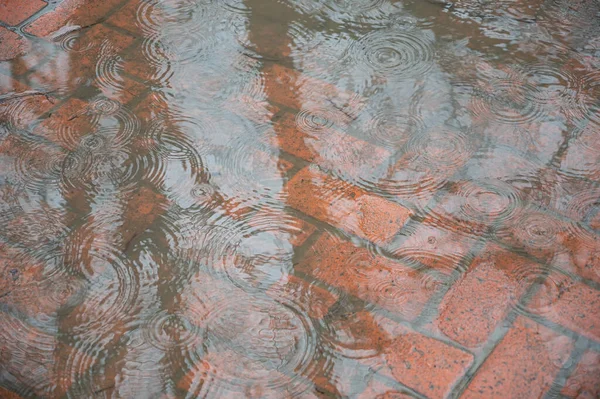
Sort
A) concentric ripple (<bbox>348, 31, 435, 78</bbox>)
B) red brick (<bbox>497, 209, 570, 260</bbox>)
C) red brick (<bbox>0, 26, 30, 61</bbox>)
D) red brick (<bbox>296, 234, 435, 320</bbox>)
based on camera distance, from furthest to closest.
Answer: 1. red brick (<bbox>0, 26, 30, 61</bbox>)
2. concentric ripple (<bbox>348, 31, 435, 78</bbox>)
3. red brick (<bbox>497, 209, 570, 260</bbox>)
4. red brick (<bbox>296, 234, 435, 320</bbox>)

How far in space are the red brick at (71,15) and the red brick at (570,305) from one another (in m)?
2.07

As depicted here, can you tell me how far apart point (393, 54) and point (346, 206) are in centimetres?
78

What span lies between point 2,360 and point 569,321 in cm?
157

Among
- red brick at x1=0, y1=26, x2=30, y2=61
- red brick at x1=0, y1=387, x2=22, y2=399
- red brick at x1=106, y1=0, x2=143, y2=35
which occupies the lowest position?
red brick at x1=0, y1=387, x2=22, y2=399

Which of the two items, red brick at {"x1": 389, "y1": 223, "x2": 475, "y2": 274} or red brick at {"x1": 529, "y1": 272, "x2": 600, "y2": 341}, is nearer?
red brick at {"x1": 529, "y1": 272, "x2": 600, "y2": 341}

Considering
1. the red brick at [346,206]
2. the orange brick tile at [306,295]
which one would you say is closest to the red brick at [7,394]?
the orange brick tile at [306,295]

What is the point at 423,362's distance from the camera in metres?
1.99

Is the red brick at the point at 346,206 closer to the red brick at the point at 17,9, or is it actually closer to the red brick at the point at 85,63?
the red brick at the point at 85,63

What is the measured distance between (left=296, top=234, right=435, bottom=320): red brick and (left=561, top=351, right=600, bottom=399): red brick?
1.42 ft

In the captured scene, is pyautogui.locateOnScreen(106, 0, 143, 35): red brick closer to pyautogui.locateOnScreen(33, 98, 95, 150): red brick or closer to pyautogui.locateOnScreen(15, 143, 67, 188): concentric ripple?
pyautogui.locateOnScreen(33, 98, 95, 150): red brick

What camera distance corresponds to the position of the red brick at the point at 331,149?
2479 millimetres

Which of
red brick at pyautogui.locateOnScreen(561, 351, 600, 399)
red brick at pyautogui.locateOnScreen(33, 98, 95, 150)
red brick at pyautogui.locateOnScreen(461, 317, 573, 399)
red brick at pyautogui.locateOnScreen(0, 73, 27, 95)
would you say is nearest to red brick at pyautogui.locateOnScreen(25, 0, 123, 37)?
red brick at pyautogui.locateOnScreen(0, 73, 27, 95)

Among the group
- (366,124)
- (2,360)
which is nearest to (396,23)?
(366,124)

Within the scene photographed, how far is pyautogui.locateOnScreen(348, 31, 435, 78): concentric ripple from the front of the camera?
2781mm
